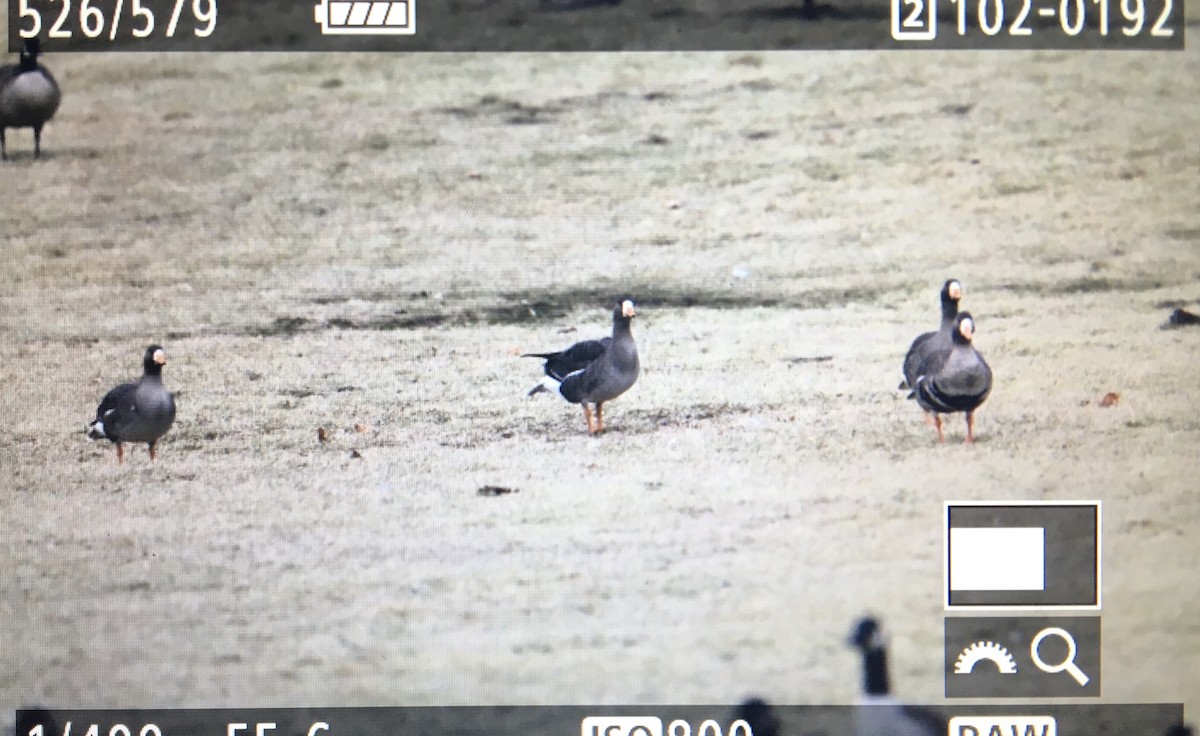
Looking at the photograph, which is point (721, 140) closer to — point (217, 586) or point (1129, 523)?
point (1129, 523)

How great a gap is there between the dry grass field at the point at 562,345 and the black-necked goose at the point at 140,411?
36 millimetres

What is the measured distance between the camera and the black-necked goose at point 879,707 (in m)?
2.71

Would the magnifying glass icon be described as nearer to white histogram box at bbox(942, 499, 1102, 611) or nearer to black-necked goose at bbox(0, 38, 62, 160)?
white histogram box at bbox(942, 499, 1102, 611)

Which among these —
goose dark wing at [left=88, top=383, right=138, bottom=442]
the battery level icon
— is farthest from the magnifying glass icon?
goose dark wing at [left=88, top=383, right=138, bottom=442]

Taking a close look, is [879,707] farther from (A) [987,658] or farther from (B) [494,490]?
(B) [494,490]

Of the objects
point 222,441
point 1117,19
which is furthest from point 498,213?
point 1117,19

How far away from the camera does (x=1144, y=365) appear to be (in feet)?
10.0

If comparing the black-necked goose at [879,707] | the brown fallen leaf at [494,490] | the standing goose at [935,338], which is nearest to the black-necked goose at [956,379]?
→ the standing goose at [935,338]

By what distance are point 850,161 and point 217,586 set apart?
1.43 meters

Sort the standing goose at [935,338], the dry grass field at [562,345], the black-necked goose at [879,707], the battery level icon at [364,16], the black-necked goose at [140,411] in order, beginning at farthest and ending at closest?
the standing goose at [935,338] → the black-necked goose at [140,411] → the battery level icon at [364,16] → the dry grass field at [562,345] → the black-necked goose at [879,707]

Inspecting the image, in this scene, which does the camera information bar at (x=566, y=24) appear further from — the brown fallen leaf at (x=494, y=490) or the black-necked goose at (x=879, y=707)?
the black-necked goose at (x=879, y=707)

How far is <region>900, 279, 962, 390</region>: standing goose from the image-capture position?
3.17m

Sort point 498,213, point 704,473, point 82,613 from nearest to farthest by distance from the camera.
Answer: point 82,613
point 704,473
point 498,213

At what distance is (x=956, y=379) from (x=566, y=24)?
0.91 metres
